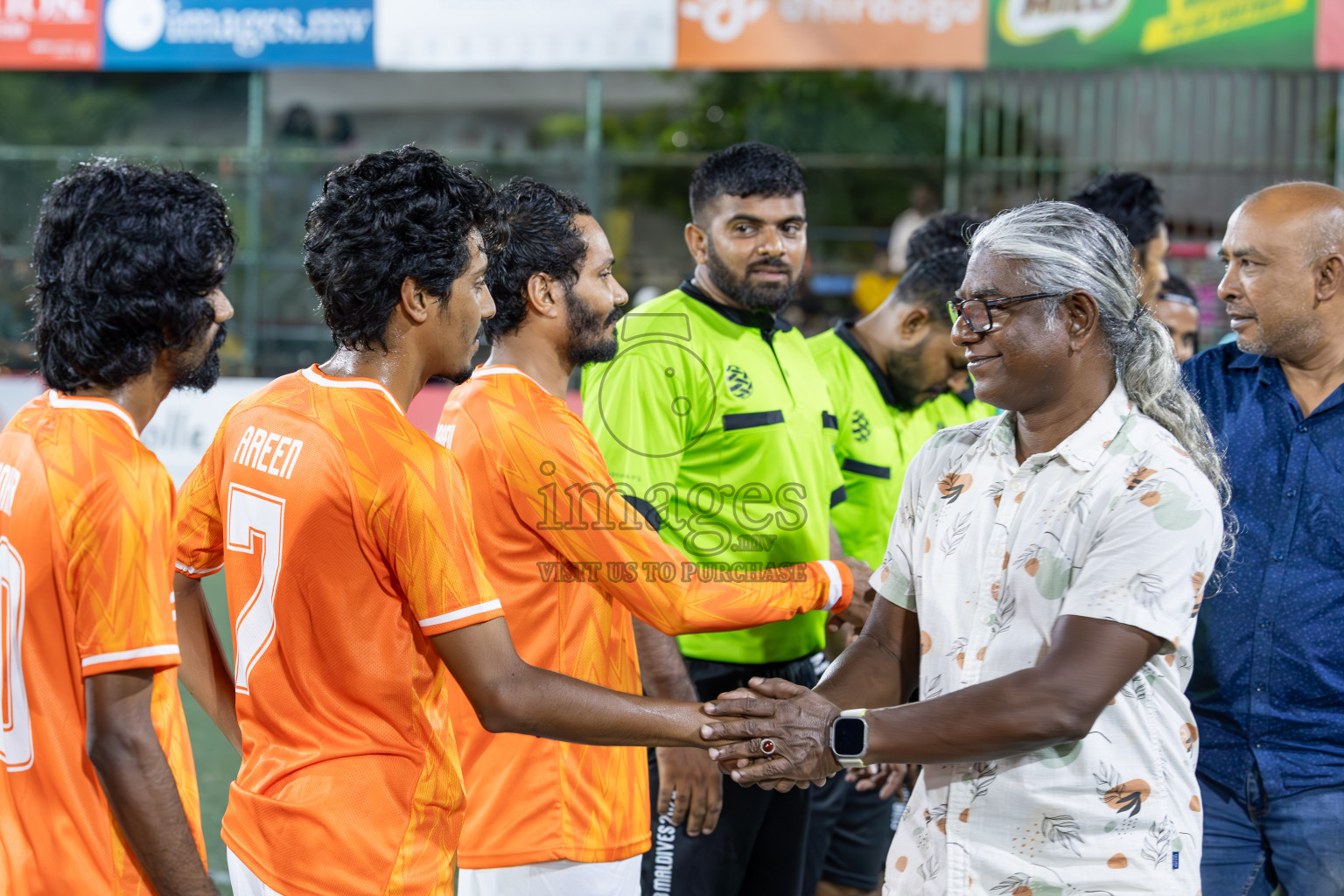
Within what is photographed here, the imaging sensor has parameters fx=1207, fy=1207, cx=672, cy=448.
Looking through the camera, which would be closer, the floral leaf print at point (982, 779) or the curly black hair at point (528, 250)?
the floral leaf print at point (982, 779)

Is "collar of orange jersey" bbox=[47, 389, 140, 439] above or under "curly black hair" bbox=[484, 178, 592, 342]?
under

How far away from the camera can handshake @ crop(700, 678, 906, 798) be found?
2469 mm

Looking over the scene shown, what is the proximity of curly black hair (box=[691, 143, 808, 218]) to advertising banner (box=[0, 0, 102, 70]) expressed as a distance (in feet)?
36.5

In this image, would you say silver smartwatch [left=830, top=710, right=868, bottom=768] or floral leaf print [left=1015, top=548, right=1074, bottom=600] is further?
silver smartwatch [left=830, top=710, right=868, bottom=768]

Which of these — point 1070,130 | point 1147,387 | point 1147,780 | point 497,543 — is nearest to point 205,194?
point 497,543

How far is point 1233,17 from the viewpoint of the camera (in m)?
11.2

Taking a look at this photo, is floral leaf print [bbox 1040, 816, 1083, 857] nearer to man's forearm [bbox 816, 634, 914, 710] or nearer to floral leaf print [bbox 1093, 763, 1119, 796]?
floral leaf print [bbox 1093, 763, 1119, 796]

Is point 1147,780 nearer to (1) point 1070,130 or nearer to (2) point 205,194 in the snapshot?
(2) point 205,194

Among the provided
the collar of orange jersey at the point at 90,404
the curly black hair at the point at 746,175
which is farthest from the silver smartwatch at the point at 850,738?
the curly black hair at the point at 746,175

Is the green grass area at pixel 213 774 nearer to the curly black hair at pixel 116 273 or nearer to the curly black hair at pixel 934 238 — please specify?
the curly black hair at pixel 116 273

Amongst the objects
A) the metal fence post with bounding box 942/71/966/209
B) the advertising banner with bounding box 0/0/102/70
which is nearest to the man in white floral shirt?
the metal fence post with bounding box 942/71/966/209

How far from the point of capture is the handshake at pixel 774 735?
2.47 meters

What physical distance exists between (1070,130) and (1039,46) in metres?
0.93

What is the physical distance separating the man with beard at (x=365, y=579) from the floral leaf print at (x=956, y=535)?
0.80 metres
